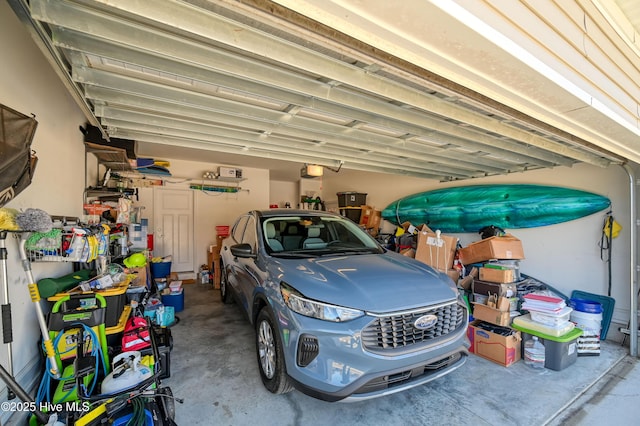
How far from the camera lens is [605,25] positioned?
1477 millimetres

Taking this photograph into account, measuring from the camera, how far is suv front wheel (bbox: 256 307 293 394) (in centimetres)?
205

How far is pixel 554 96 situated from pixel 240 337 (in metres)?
3.61

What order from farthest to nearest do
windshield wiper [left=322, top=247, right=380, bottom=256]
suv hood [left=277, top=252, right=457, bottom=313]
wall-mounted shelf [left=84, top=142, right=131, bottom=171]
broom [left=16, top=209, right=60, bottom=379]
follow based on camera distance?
wall-mounted shelf [left=84, top=142, right=131, bottom=171]
windshield wiper [left=322, top=247, right=380, bottom=256]
suv hood [left=277, top=252, right=457, bottom=313]
broom [left=16, top=209, right=60, bottom=379]

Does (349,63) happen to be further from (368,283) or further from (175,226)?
(175,226)

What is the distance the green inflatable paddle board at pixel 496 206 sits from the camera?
379cm

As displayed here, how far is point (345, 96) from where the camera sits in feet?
6.27

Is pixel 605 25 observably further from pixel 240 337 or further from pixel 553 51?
pixel 240 337

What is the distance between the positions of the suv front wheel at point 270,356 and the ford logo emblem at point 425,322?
3.24ft

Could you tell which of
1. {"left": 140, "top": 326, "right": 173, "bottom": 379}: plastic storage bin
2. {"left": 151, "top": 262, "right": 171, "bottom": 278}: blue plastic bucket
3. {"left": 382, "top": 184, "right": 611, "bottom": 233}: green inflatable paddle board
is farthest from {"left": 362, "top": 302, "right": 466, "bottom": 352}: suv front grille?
{"left": 151, "top": 262, "right": 171, "bottom": 278}: blue plastic bucket

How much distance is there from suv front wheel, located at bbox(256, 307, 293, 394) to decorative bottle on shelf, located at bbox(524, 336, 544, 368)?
2526mm

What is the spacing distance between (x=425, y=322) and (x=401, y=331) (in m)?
0.19

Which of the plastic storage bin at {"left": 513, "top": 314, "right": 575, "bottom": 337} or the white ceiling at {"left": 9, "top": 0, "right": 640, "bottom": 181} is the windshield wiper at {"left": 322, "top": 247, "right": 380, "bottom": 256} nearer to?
the white ceiling at {"left": 9, "top": 0, "right": 640, "bottom": 181}

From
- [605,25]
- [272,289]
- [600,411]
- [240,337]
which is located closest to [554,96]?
[605,25]

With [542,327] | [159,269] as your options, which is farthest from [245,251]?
[542,327]
